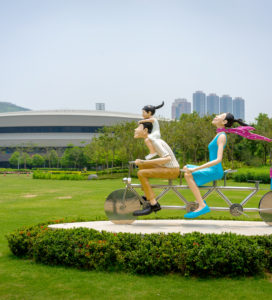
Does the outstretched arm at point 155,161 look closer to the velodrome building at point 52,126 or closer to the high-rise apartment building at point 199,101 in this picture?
the velodrome building at point 52,126

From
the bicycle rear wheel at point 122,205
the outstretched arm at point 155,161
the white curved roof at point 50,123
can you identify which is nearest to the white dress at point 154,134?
the outstretched arm at point 155,161

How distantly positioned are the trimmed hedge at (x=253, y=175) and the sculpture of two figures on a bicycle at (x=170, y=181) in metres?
18.1

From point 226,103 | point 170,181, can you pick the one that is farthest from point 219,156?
point 226,103

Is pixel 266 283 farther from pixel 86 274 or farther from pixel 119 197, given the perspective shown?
pixel 119 197

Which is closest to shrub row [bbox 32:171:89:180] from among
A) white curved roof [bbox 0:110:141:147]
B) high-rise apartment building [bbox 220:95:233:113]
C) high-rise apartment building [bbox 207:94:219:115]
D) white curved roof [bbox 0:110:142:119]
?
white curved roof [bbox 0:110:141:147]

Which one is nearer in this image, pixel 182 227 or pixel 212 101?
pixel 182 227

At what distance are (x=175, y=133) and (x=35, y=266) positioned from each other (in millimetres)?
27252

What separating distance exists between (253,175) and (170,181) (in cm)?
1930

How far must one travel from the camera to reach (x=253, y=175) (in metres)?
24.5

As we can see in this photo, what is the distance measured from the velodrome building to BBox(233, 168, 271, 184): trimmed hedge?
41.4m

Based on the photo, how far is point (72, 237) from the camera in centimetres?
540

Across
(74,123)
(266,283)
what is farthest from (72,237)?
(74,123)

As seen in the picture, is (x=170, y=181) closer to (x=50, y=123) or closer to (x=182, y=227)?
(x=182, y=227)

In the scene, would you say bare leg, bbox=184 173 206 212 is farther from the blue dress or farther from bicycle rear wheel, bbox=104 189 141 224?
bicycle rear wheel, bbox=104 189 141 224
